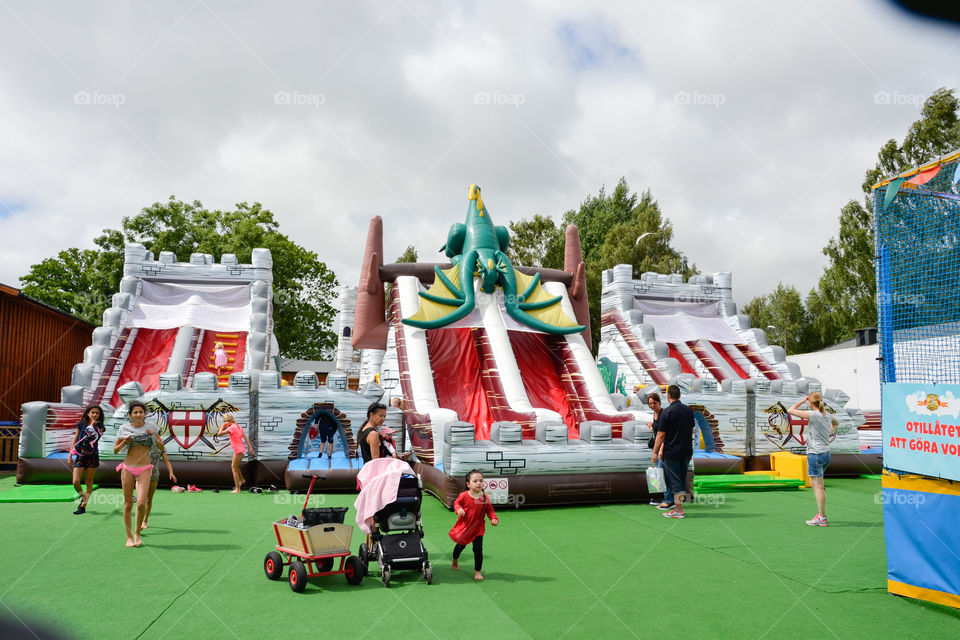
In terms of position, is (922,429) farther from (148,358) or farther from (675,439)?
(148,358)

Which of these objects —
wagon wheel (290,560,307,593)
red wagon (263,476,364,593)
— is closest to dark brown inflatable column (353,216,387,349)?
red wagon (263,476,364,593)

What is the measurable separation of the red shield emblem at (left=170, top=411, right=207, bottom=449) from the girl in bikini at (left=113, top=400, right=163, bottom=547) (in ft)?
11.4

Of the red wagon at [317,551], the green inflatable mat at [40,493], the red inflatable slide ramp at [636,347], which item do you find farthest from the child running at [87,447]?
the red inflatable slide ramp at [636,347]

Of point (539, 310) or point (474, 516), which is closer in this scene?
point (474, 516)

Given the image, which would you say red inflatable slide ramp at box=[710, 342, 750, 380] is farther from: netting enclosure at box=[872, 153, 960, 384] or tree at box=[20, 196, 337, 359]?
tree at box=[20, 196, 337, 359]

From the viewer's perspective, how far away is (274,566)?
16.8 ft

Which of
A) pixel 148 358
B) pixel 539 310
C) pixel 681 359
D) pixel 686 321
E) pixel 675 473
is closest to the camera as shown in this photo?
pixel 675 473

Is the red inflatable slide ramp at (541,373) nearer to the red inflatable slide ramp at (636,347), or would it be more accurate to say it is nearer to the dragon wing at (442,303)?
the dragon wing at (442,303)

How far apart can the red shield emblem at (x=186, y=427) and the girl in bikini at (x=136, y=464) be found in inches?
137

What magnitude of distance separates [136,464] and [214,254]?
23.7 metres

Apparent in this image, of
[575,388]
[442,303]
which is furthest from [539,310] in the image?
[442,303]

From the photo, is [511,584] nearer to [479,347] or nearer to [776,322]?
[479,347]

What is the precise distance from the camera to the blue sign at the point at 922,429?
4.81 metres

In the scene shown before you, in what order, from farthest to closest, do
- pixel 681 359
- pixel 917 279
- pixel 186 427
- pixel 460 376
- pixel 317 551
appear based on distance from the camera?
pixel 681 359 → pixel 460 376 → pixel 186 427 → pixel 917 279 → pixel 317 551
